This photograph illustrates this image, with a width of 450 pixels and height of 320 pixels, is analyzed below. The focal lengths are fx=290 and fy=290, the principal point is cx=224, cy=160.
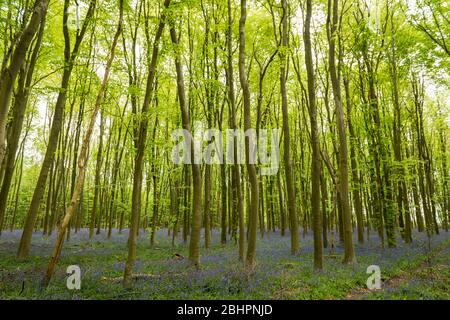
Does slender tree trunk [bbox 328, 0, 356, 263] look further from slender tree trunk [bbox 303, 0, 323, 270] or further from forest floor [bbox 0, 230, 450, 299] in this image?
slender tree trunk [bbox 303, 0, 323, 270]

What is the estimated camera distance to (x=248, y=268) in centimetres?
896

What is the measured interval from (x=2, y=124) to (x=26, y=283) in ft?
14.7

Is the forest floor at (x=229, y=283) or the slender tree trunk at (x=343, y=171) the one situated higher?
the slender tree trunk at (x=343, y=171)

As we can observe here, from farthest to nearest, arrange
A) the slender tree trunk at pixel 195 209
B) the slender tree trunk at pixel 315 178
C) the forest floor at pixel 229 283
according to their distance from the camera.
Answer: the slender tree trunk at pixel 195 209
the slender tree trunk at pixel 315 178
the forest floor at pixel 229 283

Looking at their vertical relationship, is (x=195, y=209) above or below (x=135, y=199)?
below

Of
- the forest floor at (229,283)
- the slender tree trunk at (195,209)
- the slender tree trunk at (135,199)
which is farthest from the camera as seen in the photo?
the slender tree trunk at (195,209)

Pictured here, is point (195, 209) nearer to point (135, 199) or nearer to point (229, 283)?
point (135, 199)

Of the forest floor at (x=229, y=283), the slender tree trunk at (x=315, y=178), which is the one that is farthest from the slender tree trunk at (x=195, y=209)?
the slender tree trunk at (x=315, y=178)

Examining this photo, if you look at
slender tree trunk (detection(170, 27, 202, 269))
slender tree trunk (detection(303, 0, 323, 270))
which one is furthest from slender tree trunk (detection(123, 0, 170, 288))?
slender tree trunk (detection(303, 0, 323, 270))

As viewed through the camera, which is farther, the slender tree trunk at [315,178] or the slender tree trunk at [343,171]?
the slender tree trunk at [343,171]

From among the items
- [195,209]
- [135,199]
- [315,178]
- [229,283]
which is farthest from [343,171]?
[135,199]

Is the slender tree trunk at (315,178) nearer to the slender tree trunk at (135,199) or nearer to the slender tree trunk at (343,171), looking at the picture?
the slender tree trunk at (343,171)

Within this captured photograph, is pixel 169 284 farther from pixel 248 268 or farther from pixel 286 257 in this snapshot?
pixel 286 257
